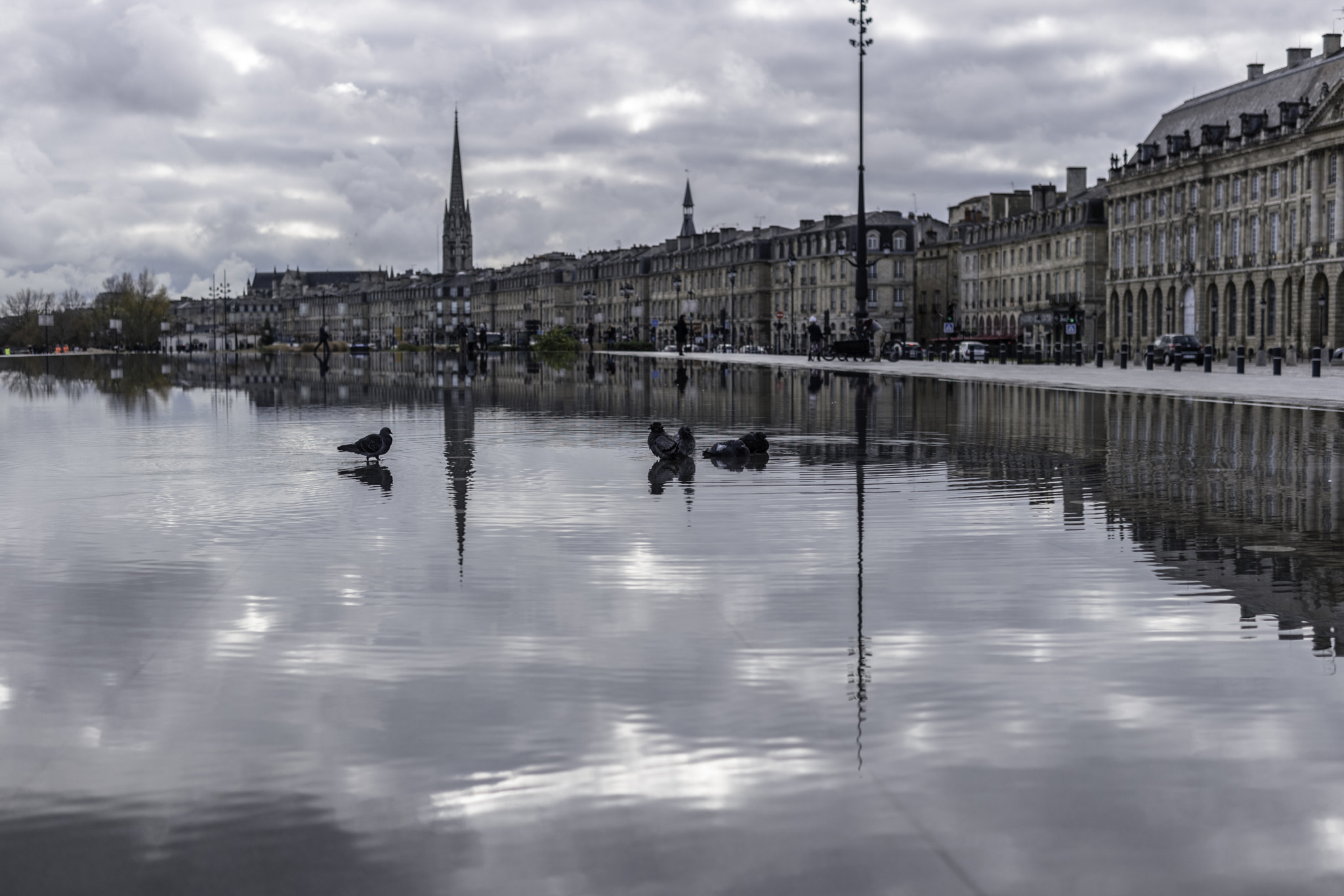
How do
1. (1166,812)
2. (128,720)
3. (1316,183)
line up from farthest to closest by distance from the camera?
(1316,183)
(128,720)
(1166,812)

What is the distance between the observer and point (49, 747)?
207 inches

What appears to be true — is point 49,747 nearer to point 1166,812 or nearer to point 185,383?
point 1166,812

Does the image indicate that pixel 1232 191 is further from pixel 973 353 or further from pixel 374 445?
pixel 374 445

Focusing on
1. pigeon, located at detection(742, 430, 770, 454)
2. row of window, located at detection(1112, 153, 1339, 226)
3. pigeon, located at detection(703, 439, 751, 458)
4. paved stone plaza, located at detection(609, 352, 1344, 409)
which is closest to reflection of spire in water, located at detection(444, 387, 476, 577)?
pigeon, located at detection(703, 439, 751, 458)

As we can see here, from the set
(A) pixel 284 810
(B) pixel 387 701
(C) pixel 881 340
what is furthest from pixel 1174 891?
(C) pixel 881 340

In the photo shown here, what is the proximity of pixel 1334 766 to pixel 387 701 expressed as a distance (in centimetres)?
327

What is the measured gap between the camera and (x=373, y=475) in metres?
15.3

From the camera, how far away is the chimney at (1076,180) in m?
120

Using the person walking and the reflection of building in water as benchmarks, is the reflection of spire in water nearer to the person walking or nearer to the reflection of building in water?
the reflection of building in water

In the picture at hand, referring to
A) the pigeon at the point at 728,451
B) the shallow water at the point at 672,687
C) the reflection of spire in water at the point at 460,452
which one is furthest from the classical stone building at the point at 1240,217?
the shallow water at the point at 672,687

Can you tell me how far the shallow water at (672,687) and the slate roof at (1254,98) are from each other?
78260 mm

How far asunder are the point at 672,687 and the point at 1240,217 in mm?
92487

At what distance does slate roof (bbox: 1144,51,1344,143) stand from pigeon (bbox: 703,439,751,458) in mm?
73670

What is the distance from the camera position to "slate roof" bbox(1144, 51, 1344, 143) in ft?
276
